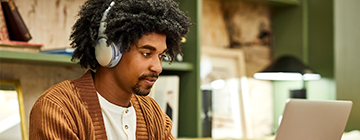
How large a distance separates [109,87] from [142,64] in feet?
0.47

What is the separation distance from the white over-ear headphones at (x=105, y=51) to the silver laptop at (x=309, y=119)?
55 cm

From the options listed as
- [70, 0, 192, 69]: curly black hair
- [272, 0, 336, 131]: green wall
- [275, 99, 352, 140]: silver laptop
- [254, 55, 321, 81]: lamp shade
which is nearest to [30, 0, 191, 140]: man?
[70, 0, 192, 69]: curly black hair

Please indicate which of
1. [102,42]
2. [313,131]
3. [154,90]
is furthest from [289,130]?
[154,90]

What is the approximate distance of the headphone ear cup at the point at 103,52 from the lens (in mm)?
1124

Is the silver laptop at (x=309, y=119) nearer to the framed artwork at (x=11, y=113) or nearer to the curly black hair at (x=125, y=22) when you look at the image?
the curly black hair at (x=125, y=22)

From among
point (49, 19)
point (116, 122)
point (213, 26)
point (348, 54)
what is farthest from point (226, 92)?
point (116, 122)

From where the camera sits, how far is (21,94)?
174 cm

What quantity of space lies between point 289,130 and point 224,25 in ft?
4.39

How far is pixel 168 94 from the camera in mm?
1967

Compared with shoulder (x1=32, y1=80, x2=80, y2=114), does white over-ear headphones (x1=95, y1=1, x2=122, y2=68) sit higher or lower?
higher

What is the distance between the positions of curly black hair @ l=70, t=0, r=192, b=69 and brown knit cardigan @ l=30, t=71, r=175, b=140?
12 cm

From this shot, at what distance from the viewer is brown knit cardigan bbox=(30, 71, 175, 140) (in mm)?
985

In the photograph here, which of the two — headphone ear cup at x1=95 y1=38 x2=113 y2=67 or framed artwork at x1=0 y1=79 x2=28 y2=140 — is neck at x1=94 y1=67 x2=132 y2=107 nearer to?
headphone ear cup at x1=95 y1=38 x2=113 y2=67

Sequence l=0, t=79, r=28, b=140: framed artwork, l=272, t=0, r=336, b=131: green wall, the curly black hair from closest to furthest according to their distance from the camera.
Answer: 1. the curly black hair
2. l=0, t=79, r=28, b=140: framed artwork
3. l=272, t=0, r=336, b=131: green wall
